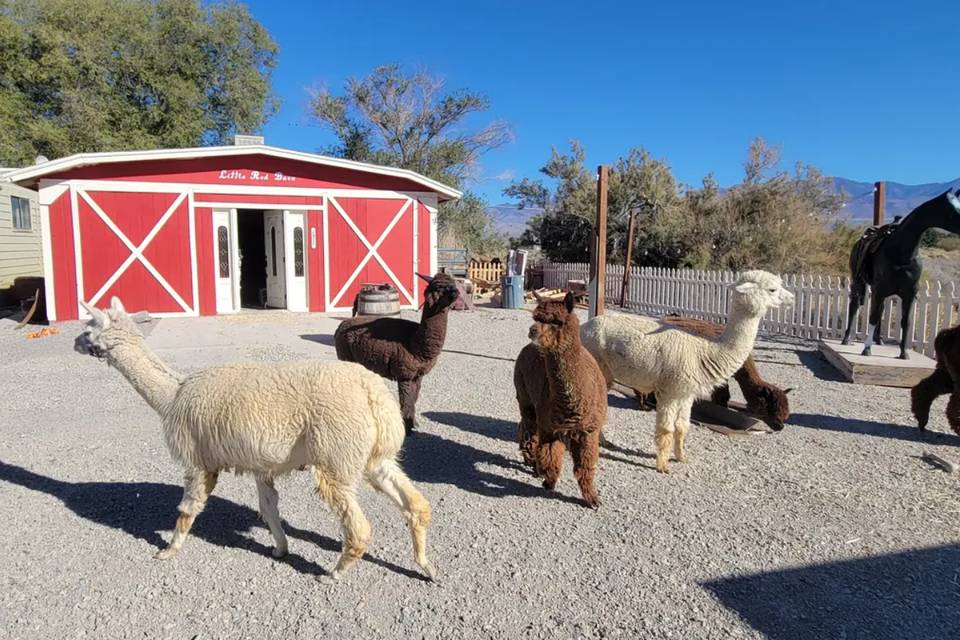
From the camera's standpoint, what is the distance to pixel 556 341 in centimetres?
375

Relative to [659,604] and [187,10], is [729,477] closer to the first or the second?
[659,604]

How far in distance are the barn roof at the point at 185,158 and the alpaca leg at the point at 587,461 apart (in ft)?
38.2

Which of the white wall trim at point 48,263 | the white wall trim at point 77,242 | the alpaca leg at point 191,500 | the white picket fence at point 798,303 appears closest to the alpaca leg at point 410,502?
the alpaca leg at point 191,500

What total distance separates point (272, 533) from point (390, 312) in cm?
768

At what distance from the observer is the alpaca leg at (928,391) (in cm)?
559

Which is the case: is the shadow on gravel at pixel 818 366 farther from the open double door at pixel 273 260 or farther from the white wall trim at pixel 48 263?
the white wall trim at pixel 48 263

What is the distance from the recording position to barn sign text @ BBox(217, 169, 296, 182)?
13.7 metres

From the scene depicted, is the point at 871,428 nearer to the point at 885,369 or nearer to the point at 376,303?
the point at 885,369

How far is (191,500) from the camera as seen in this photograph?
330cm

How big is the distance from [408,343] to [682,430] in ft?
8.10

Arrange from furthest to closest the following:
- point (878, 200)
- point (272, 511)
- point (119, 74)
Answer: point (119, 74)
point (878, 200)
point (272, 511)

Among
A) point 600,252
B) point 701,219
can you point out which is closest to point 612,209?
point 701,219

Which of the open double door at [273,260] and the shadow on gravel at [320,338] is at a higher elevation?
the open double door at [273,260]

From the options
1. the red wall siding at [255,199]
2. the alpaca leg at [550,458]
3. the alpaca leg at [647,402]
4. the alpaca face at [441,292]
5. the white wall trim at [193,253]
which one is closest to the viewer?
the alpaca leg at [550,458]
